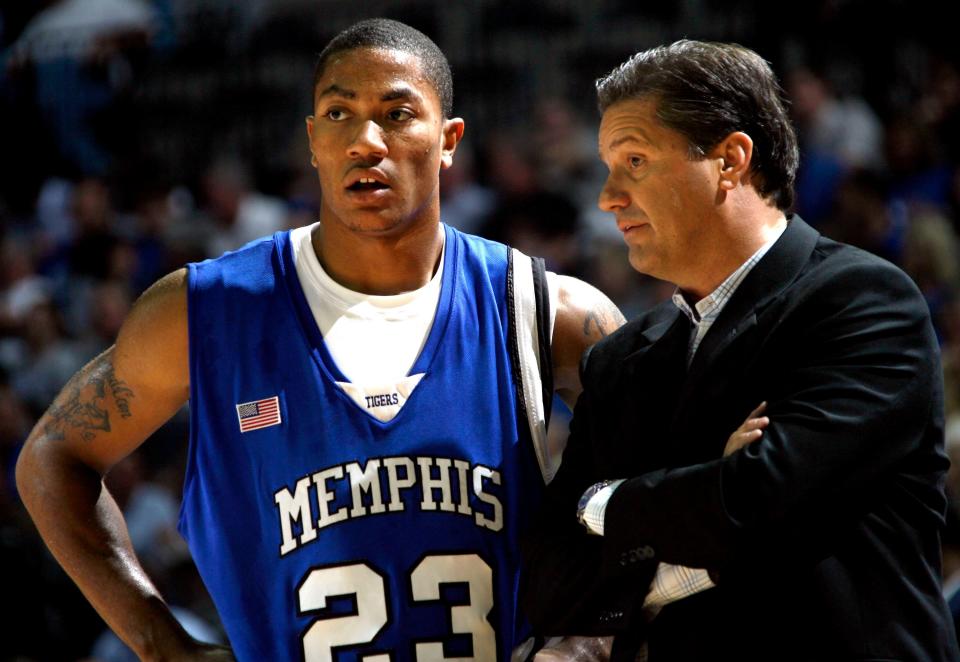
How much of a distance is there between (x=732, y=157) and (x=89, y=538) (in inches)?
72.5

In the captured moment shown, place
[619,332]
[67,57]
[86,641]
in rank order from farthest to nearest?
[67,57]
[86,641]
[619,332]

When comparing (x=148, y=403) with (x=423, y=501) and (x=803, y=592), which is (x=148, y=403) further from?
(x=803, y=592)

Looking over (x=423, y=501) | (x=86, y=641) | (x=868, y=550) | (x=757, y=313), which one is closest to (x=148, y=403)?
(x=423, y=501)

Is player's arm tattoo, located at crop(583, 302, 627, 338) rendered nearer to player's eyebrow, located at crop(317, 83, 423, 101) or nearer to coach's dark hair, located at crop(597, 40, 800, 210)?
player's eyebrow, located at crop(317, 83, 423, 101)

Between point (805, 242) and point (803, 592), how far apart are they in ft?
2.25

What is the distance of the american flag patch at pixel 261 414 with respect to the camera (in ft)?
11.5

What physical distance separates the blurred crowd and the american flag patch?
9.56ft

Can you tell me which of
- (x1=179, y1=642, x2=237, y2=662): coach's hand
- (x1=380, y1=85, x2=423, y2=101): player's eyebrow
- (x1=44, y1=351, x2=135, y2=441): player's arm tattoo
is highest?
(x1=380, y1=85, x2=423, y2=101): player's eyebrow

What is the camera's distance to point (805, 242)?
113 inches

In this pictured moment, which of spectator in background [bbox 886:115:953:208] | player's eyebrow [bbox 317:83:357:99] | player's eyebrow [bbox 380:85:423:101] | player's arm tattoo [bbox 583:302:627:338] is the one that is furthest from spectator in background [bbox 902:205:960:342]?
player's eyebrow [bbox 317:83:357:99]

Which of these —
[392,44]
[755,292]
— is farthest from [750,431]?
[392,44]

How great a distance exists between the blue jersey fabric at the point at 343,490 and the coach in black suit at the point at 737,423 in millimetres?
384

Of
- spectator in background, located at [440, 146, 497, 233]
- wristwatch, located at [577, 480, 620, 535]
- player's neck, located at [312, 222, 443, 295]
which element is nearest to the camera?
wristwatch, located at [577, 480, 620, 535]

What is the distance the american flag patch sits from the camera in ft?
11.5
